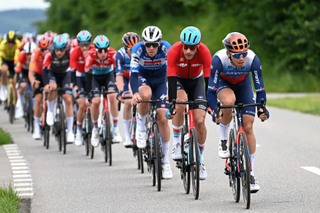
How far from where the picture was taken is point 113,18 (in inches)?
2179

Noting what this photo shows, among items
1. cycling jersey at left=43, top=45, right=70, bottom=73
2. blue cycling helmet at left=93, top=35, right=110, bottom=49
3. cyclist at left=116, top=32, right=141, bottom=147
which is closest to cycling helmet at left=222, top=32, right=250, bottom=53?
cyclist at left=116, top=32, right=141, bottom=147

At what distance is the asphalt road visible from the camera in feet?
23.2

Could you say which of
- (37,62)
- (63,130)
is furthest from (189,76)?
(37,62)

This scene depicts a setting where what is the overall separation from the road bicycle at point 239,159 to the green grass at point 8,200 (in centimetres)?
243

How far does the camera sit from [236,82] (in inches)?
297

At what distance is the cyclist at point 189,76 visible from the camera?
7609 millimetres

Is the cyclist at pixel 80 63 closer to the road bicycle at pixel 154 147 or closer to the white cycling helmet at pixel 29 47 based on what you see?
the road bicycle at pixel 154 147

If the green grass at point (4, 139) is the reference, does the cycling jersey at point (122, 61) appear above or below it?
above

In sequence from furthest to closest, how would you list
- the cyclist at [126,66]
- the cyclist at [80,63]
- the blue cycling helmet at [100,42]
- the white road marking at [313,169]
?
the cyclist at [80,63] < the blue cycling helmet at [100,42] < the cyclist at [126,66] < the white road marking at [313,169]

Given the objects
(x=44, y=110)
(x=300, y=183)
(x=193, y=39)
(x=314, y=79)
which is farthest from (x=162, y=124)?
(x=314, y=79)

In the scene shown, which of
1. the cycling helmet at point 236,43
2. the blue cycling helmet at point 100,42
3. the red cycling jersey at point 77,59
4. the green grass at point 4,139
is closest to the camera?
the cycling helmet at point 236,43

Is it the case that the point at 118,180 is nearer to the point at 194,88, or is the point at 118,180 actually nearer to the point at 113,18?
the point at 194,88

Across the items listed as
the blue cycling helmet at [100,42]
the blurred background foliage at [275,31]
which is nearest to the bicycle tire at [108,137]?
the blue cycling helmet at [100,42]

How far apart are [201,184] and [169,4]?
1548 inches
